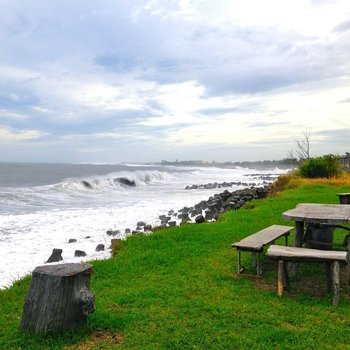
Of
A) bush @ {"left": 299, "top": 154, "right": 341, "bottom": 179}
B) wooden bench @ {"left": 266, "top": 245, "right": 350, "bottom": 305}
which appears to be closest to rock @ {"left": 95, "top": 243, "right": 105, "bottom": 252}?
wooden bench @ {"left": 266, "top": 245, "right": 350, "bottom": 305}

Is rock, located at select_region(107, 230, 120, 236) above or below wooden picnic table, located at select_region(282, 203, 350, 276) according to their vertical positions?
below

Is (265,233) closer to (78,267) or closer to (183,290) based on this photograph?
(183,290)

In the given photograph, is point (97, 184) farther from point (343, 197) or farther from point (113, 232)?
point (343, 197)

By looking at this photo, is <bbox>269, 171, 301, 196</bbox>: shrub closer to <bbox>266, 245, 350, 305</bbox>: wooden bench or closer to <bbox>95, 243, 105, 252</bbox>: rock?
<bbox>95, 243, 105, 252</bbox>: rock

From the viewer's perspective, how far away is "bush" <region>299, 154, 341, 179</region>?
78.4 feet

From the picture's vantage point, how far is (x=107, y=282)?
682 centimetres

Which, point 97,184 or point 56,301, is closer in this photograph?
point 56,301

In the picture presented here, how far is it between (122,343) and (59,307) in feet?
2.68

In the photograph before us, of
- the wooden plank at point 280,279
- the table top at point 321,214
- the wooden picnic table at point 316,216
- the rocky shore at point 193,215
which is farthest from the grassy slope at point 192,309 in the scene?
the rocky shore at point 193,215

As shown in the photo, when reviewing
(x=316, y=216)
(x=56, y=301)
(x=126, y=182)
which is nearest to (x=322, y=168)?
(x=316, y=216)

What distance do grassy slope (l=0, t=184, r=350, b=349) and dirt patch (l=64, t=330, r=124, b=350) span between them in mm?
11

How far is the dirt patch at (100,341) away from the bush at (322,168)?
21.6 meters

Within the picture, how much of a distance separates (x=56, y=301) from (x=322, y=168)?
2218 centimetres

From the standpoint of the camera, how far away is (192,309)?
527cm
